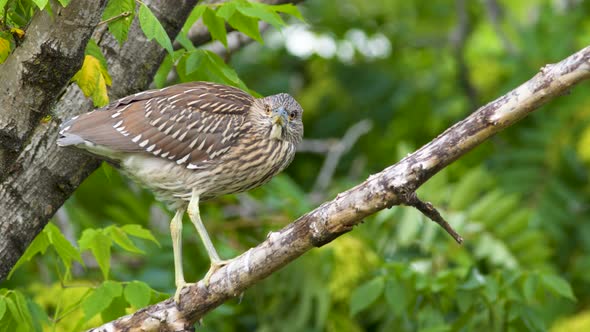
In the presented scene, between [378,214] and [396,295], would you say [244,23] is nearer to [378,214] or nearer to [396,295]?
[396,295]

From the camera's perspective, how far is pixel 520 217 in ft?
27.6

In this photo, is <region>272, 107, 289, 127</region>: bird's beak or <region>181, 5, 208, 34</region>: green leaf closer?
<region>181, 5, 208, 34</region>: green leaf

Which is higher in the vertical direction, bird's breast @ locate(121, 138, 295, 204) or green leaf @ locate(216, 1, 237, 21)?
green leaf @ locate(216, 1, 237, 21)

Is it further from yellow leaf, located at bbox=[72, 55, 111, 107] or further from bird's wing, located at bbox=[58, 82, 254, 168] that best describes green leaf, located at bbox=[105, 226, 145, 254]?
yellow leaf, located at bbox=[72, 55, 111, 107]

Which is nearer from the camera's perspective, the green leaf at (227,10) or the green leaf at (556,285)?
the green leaf at (227,10)

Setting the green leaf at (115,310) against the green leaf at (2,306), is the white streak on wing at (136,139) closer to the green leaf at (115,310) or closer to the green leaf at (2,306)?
the green leaf at (115,310)

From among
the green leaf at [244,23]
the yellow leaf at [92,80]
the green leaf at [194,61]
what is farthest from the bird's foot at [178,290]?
the green leaf at [244,23]

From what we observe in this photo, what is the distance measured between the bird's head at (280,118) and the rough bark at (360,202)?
136 centimetres

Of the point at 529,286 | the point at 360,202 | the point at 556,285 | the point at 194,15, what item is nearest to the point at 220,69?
the point at 194,15

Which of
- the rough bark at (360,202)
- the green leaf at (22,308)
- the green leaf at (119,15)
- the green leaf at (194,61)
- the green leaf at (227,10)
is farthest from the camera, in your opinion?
the green leaf at (194,61)

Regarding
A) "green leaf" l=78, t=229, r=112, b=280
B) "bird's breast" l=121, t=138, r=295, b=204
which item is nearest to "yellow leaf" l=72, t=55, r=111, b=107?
"bird's breast" l=121, t=138, r=295, b=204

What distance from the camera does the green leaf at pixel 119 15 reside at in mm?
5043

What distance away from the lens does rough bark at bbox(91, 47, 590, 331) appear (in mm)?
4301

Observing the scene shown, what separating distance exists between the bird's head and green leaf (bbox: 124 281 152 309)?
4.26 ft
